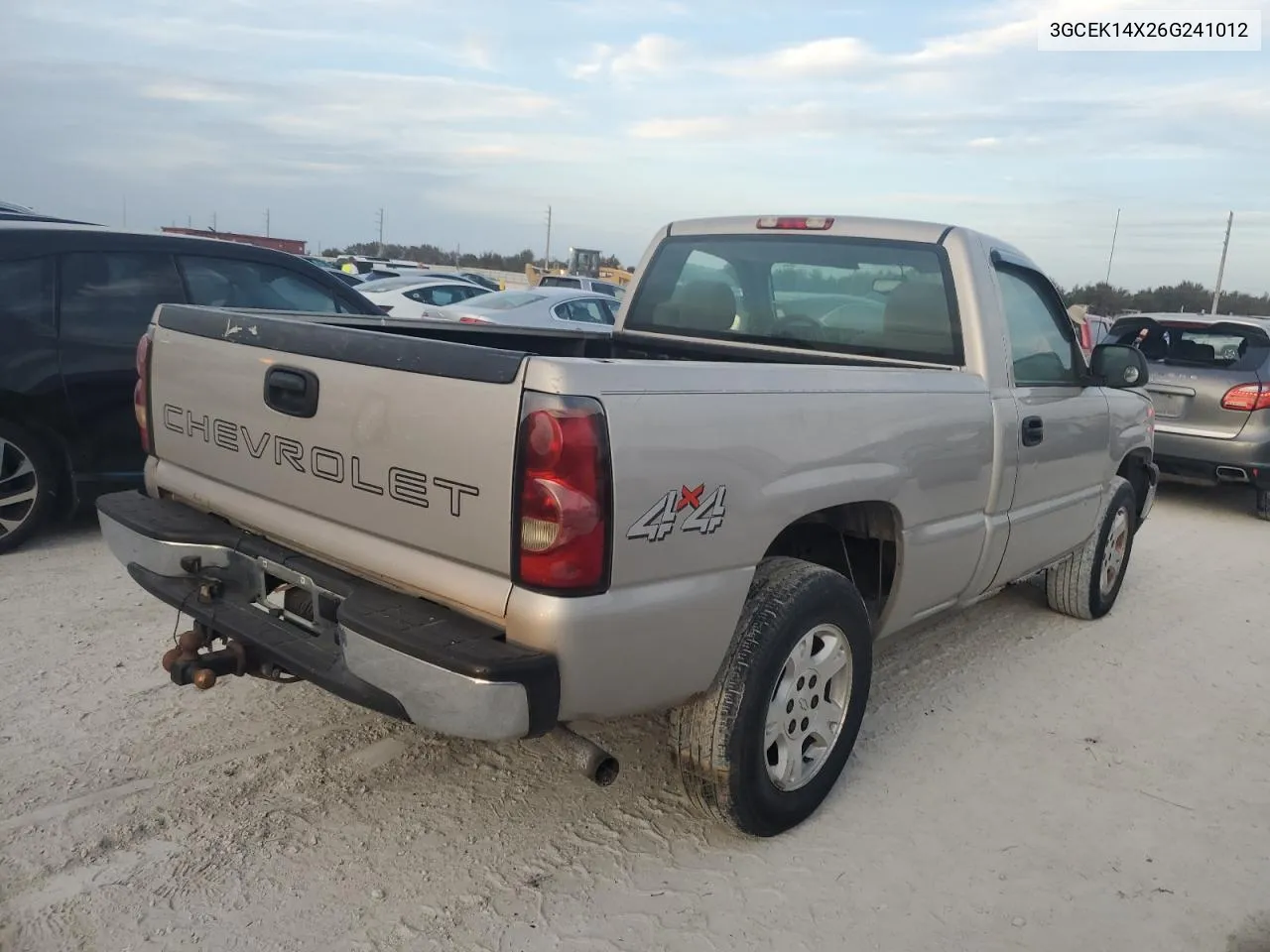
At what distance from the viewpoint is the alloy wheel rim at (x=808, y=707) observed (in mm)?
2895

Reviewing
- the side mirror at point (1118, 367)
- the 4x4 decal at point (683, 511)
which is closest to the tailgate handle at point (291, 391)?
the 4x4 decal at point (683, 511)

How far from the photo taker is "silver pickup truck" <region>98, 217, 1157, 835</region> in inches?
88.4

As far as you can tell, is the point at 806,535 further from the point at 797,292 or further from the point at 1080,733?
the point at 1080,733

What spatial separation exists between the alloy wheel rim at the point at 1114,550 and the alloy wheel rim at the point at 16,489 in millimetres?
5472

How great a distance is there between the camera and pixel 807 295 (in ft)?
13.6

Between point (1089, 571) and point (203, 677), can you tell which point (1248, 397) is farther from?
point (203, 677)

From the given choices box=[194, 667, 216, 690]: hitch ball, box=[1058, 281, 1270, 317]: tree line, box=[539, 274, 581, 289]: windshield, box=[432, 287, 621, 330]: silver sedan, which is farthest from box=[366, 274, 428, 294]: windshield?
box=[1058, 281, 1270, 317]: tree line

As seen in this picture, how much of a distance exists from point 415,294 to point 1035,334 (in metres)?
11.1

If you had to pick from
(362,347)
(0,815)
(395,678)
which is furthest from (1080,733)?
(0,815)

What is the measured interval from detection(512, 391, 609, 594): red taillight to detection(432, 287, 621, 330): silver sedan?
8970mm

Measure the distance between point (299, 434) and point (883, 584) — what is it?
2.08 m

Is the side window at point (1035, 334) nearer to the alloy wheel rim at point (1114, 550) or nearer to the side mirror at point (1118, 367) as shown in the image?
the side mirror at point (1118, 367)

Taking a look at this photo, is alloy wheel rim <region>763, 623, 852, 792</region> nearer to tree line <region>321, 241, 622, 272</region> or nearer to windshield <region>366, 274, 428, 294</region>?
windshield <region>366, 274, 428, 294</region>

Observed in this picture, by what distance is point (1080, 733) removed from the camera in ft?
12.8
